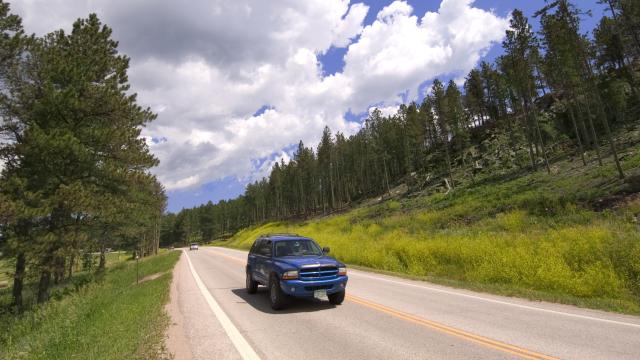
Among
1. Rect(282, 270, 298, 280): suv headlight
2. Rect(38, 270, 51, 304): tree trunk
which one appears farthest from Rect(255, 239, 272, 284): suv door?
Rect(38, 270, 51, 304): tree trunk

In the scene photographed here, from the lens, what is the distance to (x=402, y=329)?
290 inches

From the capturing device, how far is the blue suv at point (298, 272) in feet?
31.0

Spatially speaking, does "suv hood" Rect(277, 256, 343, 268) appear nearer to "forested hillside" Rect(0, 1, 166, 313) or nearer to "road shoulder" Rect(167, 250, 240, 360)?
"road shoulder" Rect(167, 250, 240, 360)

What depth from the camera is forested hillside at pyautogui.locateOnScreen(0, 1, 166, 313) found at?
17.5 meters

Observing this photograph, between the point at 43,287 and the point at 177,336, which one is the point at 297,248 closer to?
the point at 177,336

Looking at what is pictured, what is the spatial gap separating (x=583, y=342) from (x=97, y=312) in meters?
12.7

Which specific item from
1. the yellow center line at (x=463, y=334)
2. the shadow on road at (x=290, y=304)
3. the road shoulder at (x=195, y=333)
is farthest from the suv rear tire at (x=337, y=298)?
the road shoulder at (x=195, y=333)

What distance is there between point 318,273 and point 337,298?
1014 mm

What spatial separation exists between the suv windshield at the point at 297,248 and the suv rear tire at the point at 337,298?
54.3 inches

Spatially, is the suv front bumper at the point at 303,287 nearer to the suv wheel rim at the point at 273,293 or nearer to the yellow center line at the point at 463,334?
the suv wheel rim at the point at 273,293

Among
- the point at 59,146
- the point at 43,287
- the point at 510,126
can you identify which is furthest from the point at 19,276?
the point at 510,126

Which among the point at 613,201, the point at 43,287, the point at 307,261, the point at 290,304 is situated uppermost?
the point at 613,201

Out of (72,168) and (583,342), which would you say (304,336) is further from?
(72,168)

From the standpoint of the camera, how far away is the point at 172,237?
149 meters
